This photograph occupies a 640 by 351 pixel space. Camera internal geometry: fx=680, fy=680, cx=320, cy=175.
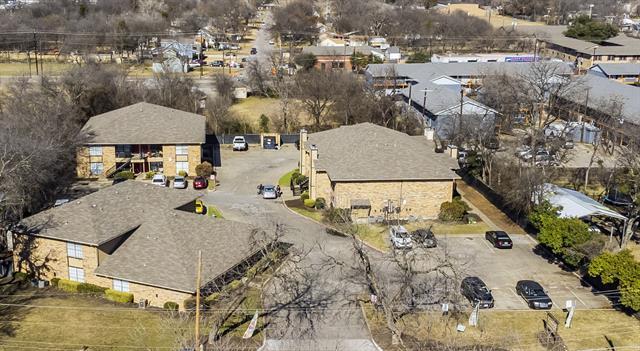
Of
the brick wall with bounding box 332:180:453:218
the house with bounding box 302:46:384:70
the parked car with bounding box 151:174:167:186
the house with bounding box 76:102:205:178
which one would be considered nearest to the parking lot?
the brick wall with bounding box 332:180:453:218

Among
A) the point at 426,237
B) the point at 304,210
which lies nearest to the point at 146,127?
the point at 304,210

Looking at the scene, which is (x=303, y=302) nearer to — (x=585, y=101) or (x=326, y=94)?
(x=326, y=94)

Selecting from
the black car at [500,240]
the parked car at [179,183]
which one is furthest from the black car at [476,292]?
the parked car at [179,183]

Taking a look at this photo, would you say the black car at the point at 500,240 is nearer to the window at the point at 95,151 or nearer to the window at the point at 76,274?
the window at the point at 76,274

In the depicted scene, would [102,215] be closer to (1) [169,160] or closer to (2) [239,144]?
(1) [169,160]

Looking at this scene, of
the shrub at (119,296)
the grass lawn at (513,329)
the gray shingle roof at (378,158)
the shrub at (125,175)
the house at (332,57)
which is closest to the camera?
the grass lawn at (513,329)

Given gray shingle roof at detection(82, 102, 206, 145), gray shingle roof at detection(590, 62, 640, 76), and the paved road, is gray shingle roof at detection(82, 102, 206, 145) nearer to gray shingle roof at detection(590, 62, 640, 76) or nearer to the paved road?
the paved road
